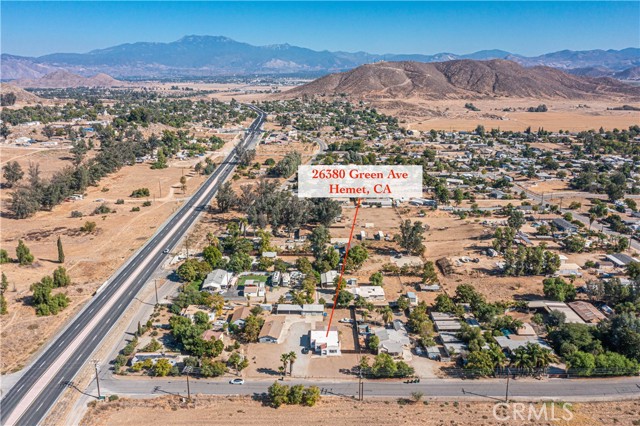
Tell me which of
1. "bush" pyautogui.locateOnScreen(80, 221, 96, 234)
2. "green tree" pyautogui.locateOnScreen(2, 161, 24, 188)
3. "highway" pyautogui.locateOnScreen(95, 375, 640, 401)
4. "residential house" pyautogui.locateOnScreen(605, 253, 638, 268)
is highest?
"green tree" pyautogui.locateOnScreen(2, 161, 24, 188)

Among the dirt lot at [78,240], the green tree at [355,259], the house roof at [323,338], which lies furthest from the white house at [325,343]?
the dirt lot at [78,240]

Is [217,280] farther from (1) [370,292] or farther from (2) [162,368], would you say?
(1) [370,292]

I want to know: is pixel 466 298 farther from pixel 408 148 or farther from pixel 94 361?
pixel 408 148

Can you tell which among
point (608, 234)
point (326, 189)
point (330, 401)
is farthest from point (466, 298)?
point (326, 189)

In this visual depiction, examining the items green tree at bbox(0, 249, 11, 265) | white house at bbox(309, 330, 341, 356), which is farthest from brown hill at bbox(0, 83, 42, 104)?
white house at bbox(309, 330, 341, 356)

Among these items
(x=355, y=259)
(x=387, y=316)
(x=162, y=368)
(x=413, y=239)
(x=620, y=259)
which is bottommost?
(x=162, y=368)

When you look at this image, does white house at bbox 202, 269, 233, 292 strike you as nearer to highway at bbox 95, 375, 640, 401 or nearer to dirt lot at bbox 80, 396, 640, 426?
highway at bbox 95, 375, 640, 401

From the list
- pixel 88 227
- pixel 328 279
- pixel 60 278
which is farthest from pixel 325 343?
pixel 88 227
